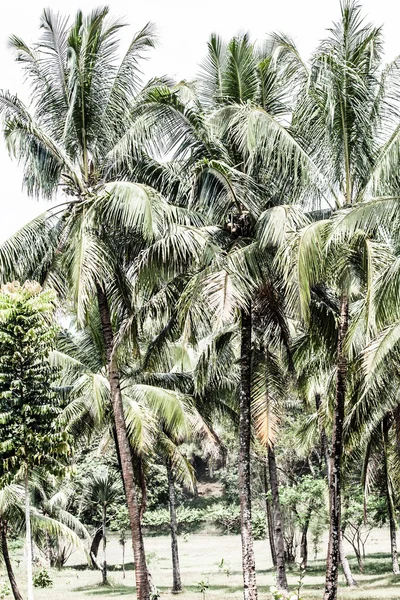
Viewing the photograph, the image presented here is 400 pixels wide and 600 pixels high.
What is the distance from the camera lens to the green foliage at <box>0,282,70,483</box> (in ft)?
40.8

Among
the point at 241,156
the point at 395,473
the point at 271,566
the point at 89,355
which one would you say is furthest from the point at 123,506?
the point at 241,156

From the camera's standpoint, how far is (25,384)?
12641 mm

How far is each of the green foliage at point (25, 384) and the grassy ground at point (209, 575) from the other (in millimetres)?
11009

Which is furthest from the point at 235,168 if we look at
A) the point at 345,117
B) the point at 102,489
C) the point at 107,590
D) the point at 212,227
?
the point at 102,489

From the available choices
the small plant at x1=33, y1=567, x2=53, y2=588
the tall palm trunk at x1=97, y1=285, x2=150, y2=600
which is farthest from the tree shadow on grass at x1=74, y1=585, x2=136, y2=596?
the tall palm trunk at x1=97, y1=285, x2=150, y2=600

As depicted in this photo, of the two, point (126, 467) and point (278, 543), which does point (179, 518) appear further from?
point (126, 467)

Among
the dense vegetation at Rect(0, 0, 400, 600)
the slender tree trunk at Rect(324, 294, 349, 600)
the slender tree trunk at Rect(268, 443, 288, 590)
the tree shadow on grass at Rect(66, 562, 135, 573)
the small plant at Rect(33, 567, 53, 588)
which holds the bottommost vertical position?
the tree shadow on grass at Rect(66, 562, 135, 573)

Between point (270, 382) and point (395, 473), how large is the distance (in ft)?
16.6

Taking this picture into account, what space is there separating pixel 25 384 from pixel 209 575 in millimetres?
20390

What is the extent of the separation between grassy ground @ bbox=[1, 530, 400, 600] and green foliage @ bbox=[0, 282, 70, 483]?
36.1 ft

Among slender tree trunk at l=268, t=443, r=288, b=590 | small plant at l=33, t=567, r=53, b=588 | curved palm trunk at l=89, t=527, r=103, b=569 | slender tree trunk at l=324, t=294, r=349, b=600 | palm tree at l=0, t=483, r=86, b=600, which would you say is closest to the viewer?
slender tree trunk at l=324, t=294, r=349, b=600

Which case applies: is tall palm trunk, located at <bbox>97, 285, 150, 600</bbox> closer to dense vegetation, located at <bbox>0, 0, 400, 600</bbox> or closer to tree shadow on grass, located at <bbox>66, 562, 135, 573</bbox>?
dense vegetation, located at <bbox>0, 0, 400, 600</bbox>

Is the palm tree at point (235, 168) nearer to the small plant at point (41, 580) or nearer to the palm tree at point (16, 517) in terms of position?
the palm tree at point (16, 517)

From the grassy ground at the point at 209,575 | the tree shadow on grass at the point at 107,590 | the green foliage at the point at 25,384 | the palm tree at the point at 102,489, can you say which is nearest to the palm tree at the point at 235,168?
the green foliage at the point at 25,384
